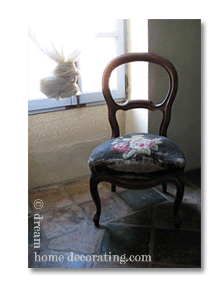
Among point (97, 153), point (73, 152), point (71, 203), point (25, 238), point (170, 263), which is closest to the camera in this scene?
point (25, 238)

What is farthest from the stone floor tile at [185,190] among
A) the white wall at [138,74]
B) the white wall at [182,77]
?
the white wall at [138,74]

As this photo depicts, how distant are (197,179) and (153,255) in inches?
34.8

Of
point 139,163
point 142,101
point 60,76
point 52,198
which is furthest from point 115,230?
point 60,76

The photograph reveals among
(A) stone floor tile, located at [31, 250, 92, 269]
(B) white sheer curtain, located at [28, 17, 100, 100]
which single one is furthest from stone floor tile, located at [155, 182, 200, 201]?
(B) white sheer curtain, located at [28, 17, 100, 100]

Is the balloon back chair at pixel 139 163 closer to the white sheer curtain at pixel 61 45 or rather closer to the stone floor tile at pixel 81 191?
the stone floor tile at pixel 81 191

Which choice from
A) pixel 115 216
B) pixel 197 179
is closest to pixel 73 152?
pixel 115 216

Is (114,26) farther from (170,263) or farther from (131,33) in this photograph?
(170,263)

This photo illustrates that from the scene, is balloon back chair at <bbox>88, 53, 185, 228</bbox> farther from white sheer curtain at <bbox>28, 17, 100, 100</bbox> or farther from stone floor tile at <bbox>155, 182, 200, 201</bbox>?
white sheer curtain at <bbox>28, 17, 100, 100</bbox>

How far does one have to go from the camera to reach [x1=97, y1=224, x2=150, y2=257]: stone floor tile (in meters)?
1.37

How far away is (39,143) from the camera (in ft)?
6.39

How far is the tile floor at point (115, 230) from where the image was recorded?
1.32m

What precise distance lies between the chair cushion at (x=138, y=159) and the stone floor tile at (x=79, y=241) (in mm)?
396

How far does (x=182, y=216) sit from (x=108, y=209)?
18.5 inches

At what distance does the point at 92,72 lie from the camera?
201cm
